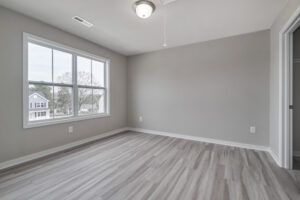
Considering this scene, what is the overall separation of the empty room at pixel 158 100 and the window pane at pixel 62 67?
0.08ft

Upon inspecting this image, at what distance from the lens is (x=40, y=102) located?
2.65 m

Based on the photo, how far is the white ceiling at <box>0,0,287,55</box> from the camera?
6.81ft

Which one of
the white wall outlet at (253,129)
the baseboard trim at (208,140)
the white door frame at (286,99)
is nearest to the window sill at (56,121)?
the baseboard trim at (208,140)

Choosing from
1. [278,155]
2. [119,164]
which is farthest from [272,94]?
[119,164]

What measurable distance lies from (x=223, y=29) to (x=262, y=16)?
2.09ft

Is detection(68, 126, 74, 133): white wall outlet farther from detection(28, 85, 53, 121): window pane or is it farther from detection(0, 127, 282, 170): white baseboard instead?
detection(28, 85, 53, 121): window pane

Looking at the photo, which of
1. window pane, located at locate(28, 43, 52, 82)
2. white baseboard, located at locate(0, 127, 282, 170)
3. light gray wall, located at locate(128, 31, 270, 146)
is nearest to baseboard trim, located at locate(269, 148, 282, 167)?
white baseboard, located at locate(0, 127, 282, 170)

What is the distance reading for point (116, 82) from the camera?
438cm

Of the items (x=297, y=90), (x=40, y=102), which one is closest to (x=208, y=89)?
(x=297, y=90)

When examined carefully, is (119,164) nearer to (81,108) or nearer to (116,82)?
(81,108)

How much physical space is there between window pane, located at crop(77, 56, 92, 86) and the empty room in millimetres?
26

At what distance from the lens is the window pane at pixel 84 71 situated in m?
3.35

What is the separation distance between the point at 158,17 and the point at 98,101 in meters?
2.69

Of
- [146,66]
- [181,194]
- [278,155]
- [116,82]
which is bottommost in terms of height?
[181,194]
